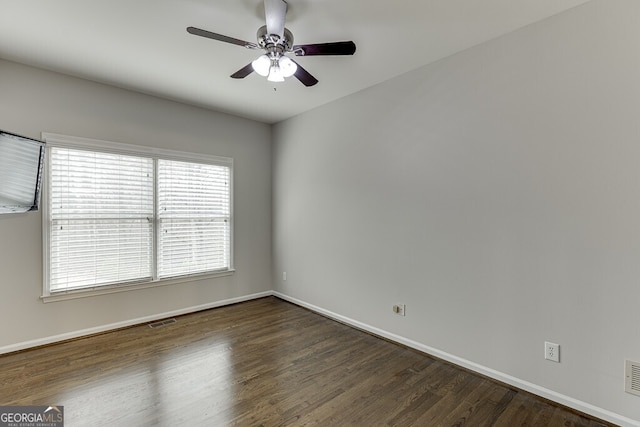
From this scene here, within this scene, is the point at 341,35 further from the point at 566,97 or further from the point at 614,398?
the point at 614,398

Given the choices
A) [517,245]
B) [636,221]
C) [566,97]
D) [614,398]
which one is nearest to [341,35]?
[566,97]

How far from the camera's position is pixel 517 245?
2227mm

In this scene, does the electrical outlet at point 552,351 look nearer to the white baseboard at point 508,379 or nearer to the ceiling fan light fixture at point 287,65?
the white baseboard at point 508,379

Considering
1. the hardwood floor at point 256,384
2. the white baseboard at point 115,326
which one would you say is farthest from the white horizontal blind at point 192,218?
the hardwood floor at point 256,384

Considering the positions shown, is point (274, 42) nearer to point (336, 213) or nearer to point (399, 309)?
point (336, 213)

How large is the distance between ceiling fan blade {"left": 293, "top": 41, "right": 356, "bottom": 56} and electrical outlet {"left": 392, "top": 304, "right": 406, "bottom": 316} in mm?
2299

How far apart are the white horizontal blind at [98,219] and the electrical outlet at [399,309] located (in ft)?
9.31

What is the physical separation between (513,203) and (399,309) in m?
1.43

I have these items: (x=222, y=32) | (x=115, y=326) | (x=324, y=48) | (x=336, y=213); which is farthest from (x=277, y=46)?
(x=115, y=326)

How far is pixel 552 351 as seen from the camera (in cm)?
206

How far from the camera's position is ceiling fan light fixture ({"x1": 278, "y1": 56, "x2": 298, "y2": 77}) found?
2.02 m

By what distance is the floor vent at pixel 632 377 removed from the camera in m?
1.76

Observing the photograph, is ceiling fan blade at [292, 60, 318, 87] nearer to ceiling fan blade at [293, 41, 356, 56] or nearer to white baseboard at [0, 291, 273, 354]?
ceiling fan blade at [293, 41, 356, 56]

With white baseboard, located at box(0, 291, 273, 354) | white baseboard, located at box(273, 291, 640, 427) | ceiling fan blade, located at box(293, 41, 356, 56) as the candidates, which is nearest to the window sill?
white baseboard, located at box(0, 291, 273, 354)
